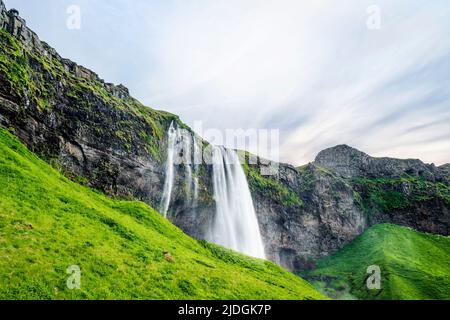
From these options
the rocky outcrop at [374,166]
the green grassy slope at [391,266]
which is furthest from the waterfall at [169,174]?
the rocky outcrop at [374,166]

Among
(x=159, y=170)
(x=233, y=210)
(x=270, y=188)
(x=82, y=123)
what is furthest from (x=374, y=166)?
(x=82, y=123)

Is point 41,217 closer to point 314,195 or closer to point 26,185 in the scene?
point 26,185

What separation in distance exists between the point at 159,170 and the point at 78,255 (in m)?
45.9

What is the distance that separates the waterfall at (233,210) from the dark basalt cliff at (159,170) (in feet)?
9.82

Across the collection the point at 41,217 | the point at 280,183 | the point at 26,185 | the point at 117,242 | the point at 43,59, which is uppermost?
the point at 43,59

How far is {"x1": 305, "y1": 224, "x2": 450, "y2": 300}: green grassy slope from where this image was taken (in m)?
56.8

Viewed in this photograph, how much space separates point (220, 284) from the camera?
72.5 ft

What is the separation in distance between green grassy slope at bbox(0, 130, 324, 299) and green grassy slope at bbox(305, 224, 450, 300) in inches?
1670

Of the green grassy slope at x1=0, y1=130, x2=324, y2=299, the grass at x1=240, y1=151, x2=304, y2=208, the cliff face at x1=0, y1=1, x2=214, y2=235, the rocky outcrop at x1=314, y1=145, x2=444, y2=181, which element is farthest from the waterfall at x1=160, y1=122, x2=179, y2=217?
the rocky outcrop at x1=314, y1=145, x2=444, y2=181

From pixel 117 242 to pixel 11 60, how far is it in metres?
32.2

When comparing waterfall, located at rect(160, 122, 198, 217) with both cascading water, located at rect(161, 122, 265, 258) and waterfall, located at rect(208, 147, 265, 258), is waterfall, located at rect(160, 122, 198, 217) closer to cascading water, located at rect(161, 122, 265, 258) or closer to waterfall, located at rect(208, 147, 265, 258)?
cascading water, located at rect(161, 122, 265, 258)

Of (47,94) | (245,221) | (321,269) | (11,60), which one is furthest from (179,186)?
(321,269)

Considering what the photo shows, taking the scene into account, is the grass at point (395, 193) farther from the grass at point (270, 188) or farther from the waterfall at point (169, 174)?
the waterfall at point (169, 174)

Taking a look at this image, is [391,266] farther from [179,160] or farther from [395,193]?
[395,193]
